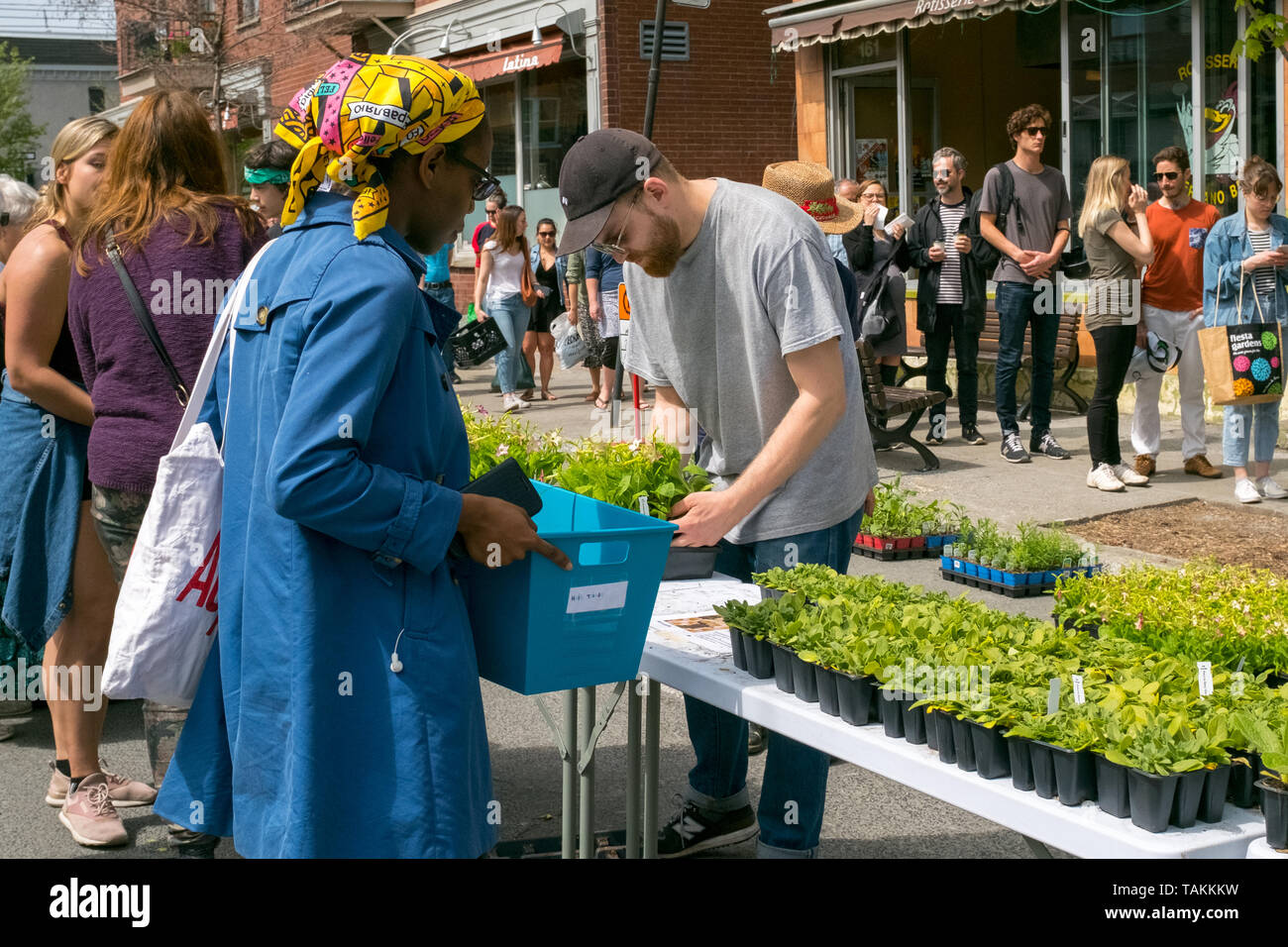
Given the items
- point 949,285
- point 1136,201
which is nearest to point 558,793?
point 1136,201

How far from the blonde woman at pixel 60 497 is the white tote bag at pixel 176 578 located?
1.76 meters

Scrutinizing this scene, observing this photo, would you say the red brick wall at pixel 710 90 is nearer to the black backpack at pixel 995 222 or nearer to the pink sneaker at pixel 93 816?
the black backpack at pixel 995 222

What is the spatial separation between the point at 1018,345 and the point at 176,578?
871cm

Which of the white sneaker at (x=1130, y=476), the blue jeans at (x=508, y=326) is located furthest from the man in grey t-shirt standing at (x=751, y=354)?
the blue jeans at (x=508, y=326)

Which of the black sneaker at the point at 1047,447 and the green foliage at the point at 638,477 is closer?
the green foliage at the point at 638,477

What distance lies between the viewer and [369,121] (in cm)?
269

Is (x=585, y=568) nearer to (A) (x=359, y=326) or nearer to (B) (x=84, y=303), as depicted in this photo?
(A) (x=359, y=326)

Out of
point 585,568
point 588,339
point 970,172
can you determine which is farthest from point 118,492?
point 970,172

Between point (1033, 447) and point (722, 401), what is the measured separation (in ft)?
25.6

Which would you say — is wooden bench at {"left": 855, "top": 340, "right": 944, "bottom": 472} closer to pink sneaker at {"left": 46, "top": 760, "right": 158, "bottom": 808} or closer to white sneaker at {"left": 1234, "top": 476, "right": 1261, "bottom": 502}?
white sneaker at {"left": 1234, "top": 476, "right": 1261, "bottom": 502}

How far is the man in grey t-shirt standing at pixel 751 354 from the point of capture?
3527 mm

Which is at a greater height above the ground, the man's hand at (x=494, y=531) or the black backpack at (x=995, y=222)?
the black backpack at (x=995, y=222)

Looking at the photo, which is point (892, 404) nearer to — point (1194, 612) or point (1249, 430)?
point (1249, 430)

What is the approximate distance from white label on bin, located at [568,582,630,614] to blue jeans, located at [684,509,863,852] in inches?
29.0
